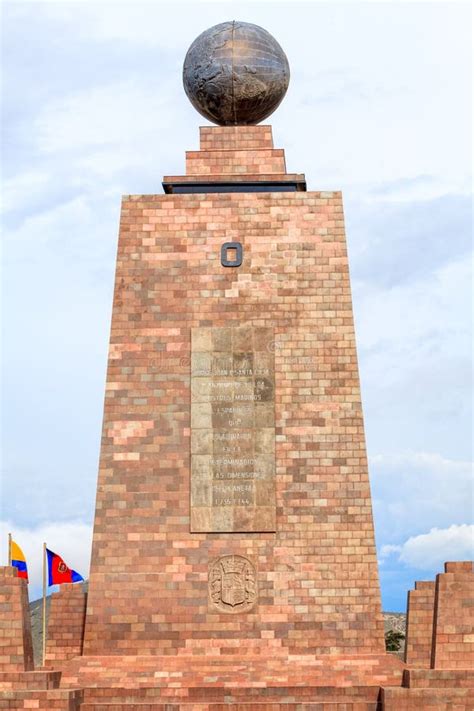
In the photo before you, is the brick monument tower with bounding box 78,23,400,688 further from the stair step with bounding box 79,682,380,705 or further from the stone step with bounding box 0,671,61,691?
the stone step with bounding box 0,671,61,691

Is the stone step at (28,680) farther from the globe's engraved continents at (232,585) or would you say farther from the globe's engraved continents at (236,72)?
the globe's engraved continents at (236,72)

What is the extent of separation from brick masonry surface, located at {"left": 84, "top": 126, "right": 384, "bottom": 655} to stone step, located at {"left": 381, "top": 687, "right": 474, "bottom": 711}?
64.3 inches

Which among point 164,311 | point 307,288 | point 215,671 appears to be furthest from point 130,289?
point 215,671

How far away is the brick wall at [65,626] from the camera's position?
27.3 m

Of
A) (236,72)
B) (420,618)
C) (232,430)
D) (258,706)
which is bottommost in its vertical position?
(258,706)

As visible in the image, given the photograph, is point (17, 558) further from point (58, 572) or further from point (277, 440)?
point (277, 440)

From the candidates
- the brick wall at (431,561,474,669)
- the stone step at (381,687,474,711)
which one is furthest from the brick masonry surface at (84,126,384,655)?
the stone step at (381,687,474,711)

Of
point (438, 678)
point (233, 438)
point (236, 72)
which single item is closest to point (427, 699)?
point (438, 678)

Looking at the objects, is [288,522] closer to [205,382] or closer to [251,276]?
[205,382]

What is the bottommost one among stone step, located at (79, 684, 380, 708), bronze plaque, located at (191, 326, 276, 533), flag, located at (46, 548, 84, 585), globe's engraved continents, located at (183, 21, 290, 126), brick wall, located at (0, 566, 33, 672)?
stone step, located at (79, 684, 380, 708)

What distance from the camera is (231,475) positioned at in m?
27.0

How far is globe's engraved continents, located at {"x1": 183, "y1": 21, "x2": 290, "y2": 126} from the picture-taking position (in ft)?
96.8

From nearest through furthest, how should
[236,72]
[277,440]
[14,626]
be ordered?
[14,626]
[277,440]
[236,72]

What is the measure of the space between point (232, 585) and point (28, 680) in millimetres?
4135
